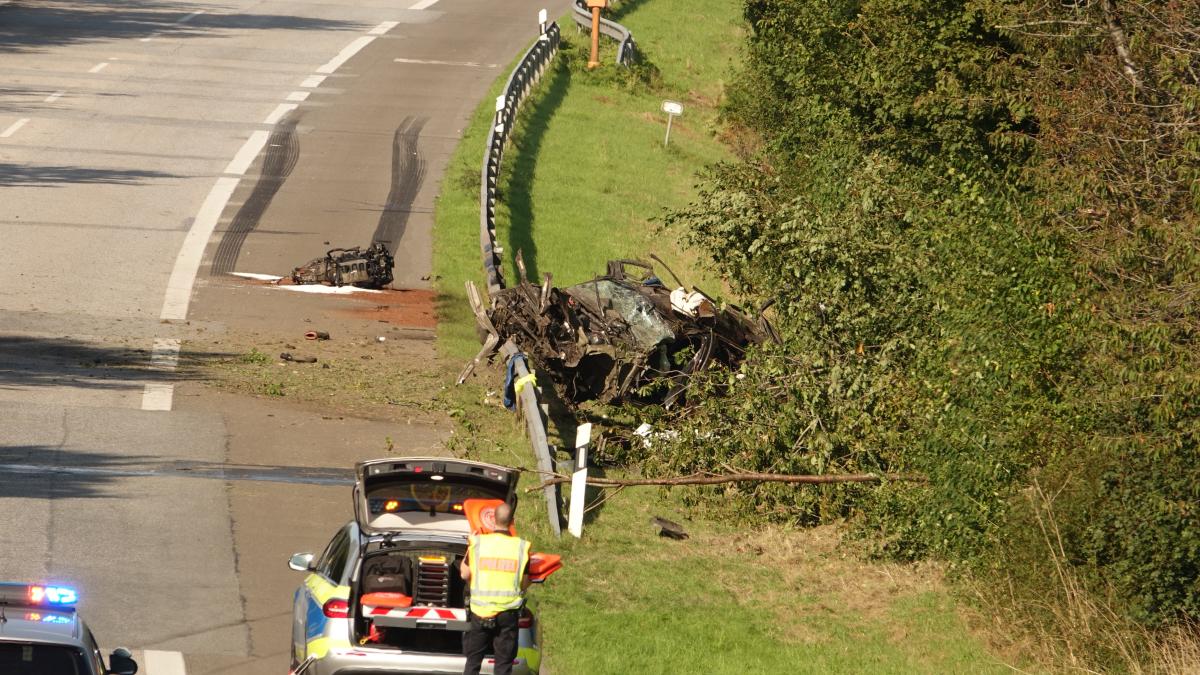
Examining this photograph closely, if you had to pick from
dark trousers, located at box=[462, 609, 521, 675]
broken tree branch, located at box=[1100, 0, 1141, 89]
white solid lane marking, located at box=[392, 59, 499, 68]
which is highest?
broken tree branch, located at box=[1100, 0, 1141, 89]

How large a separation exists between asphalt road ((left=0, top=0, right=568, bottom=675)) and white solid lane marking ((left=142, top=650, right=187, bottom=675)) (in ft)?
0.14

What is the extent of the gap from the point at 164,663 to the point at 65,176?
22.3 metres

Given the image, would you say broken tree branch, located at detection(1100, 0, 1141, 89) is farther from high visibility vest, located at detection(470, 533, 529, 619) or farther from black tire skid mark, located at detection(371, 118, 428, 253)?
black tire skid mark, located at detection(371, 118, 428, 253)

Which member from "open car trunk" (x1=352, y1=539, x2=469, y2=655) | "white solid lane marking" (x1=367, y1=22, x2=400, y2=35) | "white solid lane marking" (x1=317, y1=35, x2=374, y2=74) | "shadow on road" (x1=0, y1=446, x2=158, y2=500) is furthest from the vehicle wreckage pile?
"white solid lane marking" (x1=367, y1=22, x2=400, y2=35)

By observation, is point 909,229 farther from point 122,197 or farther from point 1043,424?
point 122,197

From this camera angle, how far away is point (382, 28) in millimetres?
51594

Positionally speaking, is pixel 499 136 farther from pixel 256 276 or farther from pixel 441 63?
pixel 441 63

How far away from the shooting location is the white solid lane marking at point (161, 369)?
19.3 m

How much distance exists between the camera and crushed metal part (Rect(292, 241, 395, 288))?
26.1 meters

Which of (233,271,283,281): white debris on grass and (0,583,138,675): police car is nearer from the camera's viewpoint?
(0,583,138,675): police car

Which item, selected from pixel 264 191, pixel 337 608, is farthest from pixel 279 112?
pixel 337 608

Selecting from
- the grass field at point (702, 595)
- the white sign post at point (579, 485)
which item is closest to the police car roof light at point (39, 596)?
the grass field at point (702, 595)

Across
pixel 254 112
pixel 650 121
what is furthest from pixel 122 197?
pixel 650 121

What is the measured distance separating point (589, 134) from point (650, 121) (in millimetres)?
3440
